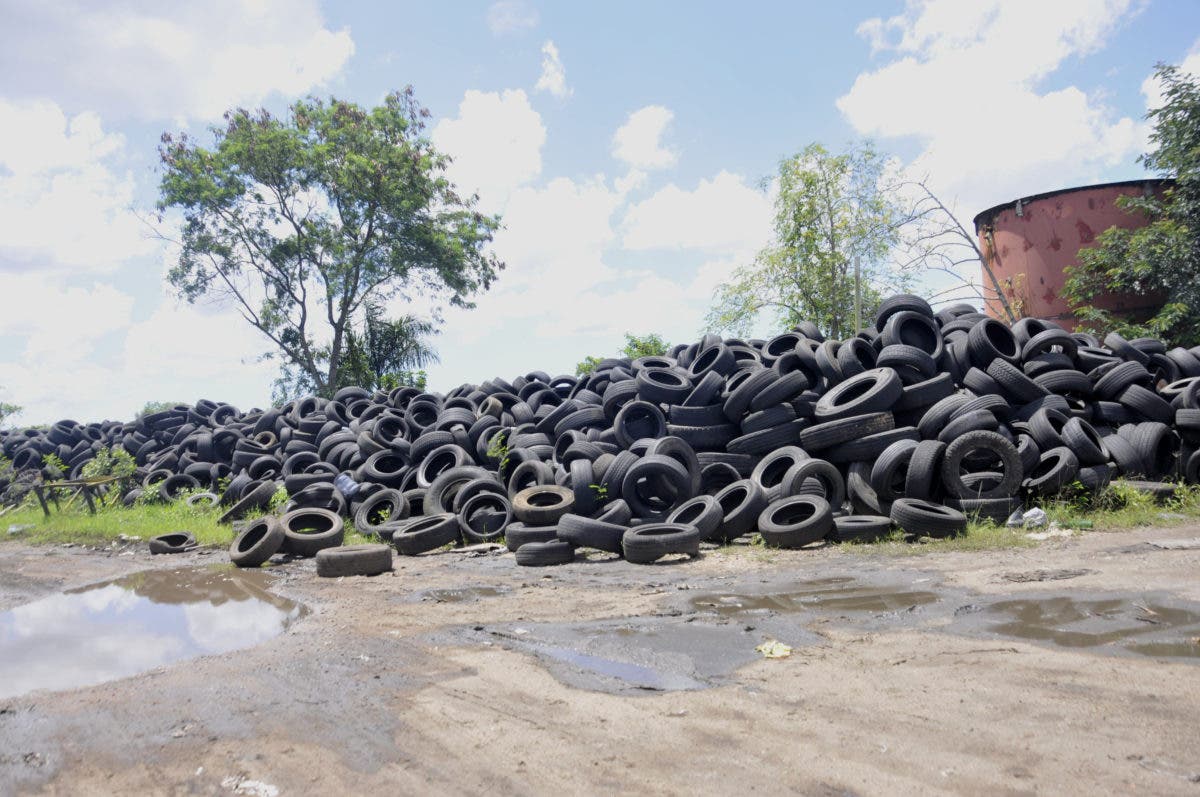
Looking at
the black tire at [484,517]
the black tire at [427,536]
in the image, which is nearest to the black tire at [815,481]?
the black tire at [484,517]

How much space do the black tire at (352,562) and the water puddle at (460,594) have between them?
1572 millimetres

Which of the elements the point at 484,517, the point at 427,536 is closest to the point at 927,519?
the point at 484,517

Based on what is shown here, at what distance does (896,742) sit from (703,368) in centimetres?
1085

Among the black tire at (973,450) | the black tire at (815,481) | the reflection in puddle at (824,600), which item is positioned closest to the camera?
the reflection in puddle at (824,600)

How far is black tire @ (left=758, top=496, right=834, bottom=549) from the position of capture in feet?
31.0

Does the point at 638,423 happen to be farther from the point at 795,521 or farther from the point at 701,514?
the point at 795,521

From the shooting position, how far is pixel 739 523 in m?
10.2

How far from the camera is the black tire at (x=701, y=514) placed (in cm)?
991

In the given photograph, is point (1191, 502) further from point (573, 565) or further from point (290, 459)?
point (290, 459)

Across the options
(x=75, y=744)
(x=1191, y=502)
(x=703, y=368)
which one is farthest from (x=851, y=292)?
(x=75, y=744)

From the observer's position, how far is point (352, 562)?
963 cm

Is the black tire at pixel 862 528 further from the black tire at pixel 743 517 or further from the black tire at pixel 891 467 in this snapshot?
the black tire at pixel 743 517

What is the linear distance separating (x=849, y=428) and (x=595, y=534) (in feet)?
11.8

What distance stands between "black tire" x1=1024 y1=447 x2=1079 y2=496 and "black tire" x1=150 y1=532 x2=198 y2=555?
1213 centimetres
